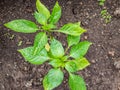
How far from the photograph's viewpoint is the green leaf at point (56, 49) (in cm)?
187

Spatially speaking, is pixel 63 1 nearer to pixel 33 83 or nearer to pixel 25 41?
pixel 25 41

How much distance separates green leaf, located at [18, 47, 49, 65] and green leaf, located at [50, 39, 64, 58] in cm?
6

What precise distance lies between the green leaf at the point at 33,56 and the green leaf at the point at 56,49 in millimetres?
61

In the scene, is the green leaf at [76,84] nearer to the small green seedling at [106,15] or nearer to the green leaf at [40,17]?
the green leaf at [40,17]

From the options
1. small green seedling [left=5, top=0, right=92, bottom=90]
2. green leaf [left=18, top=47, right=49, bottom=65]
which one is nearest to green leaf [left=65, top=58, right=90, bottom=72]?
small green seedling [left=5, top=0, right=92, bottom=90]

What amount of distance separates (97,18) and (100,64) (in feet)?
1.40

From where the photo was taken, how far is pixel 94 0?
2.53 meters

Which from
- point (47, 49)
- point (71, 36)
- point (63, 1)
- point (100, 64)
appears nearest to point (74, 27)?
point (71, 36)

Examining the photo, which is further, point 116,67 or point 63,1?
point 63,1

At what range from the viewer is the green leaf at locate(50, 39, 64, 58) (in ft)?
6.14

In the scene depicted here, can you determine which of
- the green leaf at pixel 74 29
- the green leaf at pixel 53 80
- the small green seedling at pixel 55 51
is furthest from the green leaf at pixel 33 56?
the green leaf at pixel 74 29

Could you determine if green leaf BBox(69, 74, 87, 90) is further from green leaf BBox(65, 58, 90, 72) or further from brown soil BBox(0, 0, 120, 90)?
brown soil BBox(0, 0, 120, 90)

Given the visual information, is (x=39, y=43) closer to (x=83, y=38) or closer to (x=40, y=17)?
(x=40, y=17)

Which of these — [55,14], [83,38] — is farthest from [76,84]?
[83,38]
